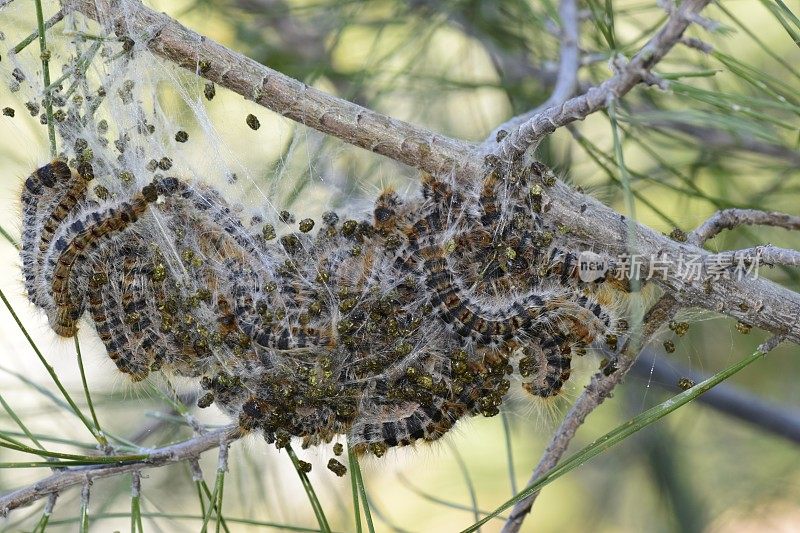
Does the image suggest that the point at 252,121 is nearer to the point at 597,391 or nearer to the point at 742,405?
the point at 597,391

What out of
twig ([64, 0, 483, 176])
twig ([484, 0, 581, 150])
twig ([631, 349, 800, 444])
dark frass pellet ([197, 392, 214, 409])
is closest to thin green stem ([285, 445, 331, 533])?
dark frass pellet ([197, 392, 214, 409])

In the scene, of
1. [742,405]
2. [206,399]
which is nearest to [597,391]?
[206,399]

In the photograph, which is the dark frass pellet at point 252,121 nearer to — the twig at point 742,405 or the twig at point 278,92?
the twig at point 278,92

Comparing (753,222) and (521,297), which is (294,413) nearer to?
(521,297)

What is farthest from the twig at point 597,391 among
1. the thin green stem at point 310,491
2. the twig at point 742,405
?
the twig at point 742,405

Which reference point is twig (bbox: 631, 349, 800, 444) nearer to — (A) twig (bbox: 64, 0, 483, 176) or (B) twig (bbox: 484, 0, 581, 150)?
(B) twig (bbox: 484, 0, 581, 150)

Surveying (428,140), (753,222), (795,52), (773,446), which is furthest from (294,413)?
(773,446)
